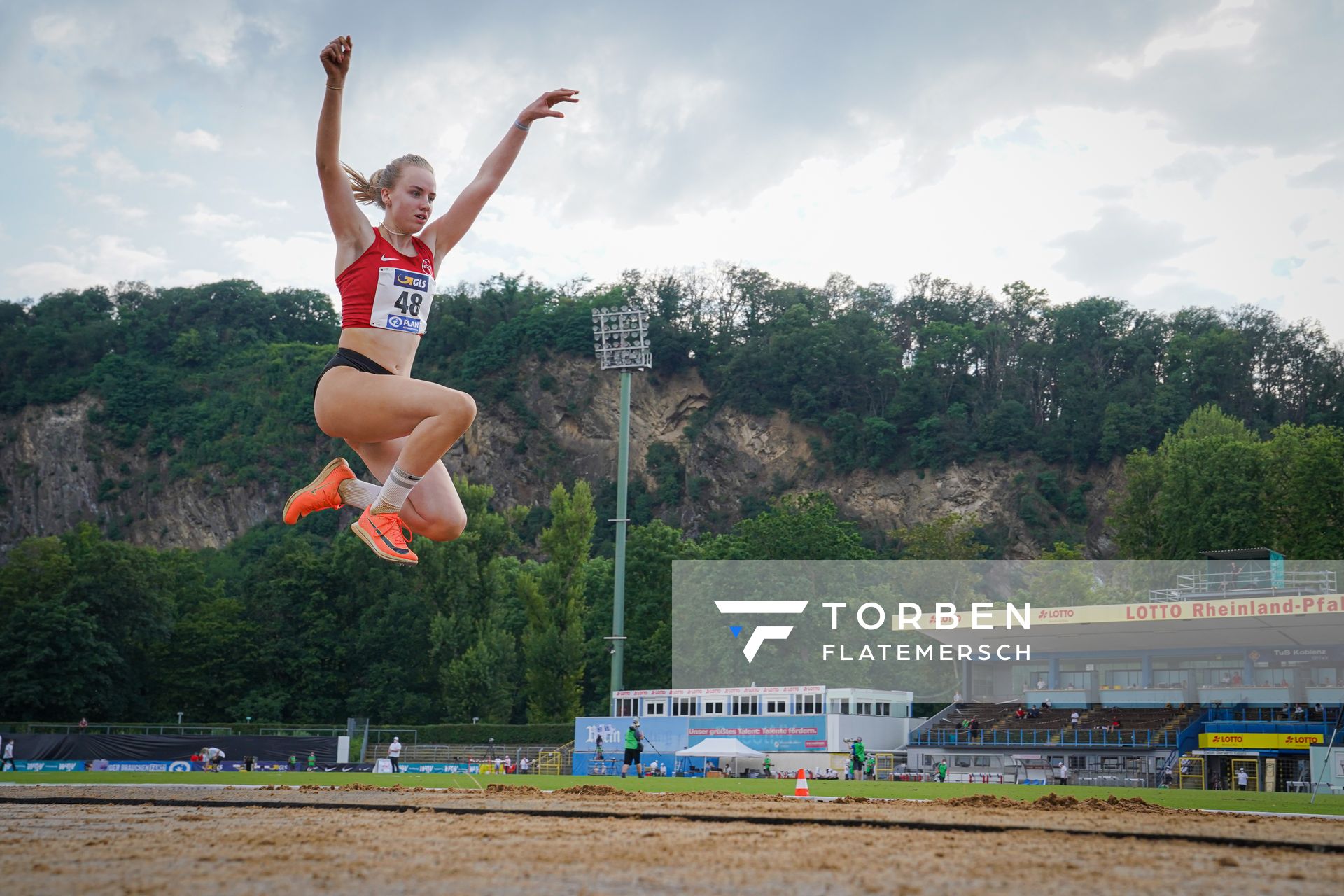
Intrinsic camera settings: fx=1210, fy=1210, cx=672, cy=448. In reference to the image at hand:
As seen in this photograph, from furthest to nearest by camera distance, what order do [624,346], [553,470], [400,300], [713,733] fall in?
[553,470], [624,346], [713,733], [400,300]

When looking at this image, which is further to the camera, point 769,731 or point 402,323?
point 769,731

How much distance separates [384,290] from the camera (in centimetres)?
772

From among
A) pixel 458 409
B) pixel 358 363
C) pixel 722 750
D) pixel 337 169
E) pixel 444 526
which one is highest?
pixel 337 169

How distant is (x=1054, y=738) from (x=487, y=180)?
42930 mm

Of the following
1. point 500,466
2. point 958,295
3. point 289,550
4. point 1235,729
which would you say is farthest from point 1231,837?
point 958,295

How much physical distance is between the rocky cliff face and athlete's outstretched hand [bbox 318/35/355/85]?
85044 millimetres

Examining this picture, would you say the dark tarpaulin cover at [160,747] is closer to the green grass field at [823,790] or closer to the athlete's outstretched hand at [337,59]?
the green grass field at [823,790]

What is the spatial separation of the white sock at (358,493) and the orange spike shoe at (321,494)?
4cm

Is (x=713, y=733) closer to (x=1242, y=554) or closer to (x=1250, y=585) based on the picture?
(x=1250, y=585)

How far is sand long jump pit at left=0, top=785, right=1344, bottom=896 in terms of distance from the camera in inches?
235

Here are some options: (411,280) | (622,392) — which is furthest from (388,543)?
(622,392)

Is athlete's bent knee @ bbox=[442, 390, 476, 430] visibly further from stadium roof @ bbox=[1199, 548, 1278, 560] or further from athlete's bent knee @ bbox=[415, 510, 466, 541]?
stadium roof @ bbox=[1199, 548, 1278, 560]

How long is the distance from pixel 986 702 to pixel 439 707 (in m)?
28.7

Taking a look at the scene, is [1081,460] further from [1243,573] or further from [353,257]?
[353,257]
